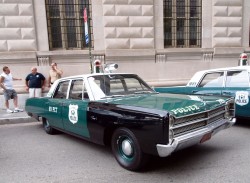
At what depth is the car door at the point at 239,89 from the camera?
5289mm

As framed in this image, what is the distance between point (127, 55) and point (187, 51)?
9.52 feet

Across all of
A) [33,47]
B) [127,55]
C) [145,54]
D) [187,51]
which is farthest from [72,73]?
[187,51]

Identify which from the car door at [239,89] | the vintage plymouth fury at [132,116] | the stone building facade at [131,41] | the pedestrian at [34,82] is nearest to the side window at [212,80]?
the car door at [239,89]

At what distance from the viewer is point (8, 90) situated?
27.2 ft

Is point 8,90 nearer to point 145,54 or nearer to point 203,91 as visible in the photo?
point 145,54

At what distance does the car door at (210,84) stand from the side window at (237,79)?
6.7 inches

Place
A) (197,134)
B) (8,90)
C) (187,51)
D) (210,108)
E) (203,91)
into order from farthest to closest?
1. (187,51)
2. (8,90)
3. (203,91)
4. (210,108)
5. (197,134)

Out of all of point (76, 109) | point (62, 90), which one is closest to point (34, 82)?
point (62, 90)

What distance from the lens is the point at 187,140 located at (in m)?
3.14

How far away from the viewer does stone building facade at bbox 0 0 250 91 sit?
938 centimetres

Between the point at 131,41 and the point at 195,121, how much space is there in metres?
7.34

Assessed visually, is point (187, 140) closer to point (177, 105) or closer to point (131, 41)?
point (177, 105)

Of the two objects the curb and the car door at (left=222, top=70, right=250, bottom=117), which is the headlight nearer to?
the car door at (left=222, top=70, right=250, bottom=117)

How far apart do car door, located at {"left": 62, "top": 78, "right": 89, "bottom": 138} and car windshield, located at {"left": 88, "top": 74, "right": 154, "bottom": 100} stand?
0.81 feet
